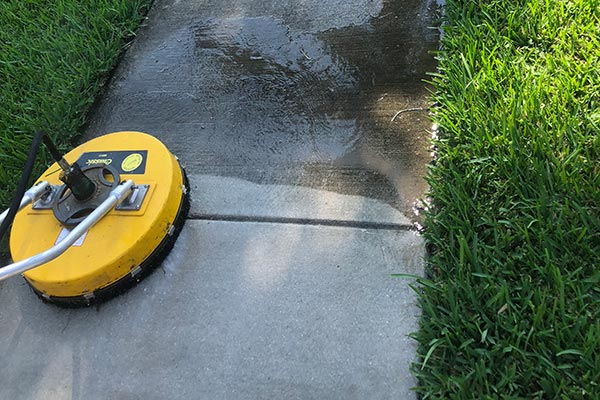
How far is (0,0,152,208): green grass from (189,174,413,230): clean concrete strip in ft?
2.64

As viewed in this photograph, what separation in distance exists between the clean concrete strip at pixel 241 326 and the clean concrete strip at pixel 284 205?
0.16 ft

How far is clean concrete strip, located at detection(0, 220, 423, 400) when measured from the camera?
1.70 metres

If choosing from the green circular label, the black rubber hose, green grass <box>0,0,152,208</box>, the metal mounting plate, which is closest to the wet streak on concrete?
green grass <box>0,0,152,208</box>

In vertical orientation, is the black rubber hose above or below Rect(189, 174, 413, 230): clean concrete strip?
above

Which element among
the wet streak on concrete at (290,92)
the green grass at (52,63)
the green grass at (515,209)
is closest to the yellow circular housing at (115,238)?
the wet streak on concrete at (290,92)

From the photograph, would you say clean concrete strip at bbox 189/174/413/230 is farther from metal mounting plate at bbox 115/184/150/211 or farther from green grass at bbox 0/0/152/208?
green grass at bbox 0/0/152/208

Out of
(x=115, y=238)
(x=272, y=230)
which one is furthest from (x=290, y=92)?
(x=115, y=238)

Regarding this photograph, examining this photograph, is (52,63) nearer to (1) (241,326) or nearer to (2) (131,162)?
(2) (131,162)

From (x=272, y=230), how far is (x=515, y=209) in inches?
33.8

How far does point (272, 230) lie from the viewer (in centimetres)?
207

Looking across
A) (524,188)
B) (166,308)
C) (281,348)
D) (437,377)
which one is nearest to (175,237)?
(166,308)

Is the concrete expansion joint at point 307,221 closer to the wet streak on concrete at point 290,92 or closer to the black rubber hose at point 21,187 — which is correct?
the wet streak on concrete at point 290,92

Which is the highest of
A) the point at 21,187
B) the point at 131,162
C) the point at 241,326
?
the point at 21,187

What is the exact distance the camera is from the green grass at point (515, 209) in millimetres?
1533
